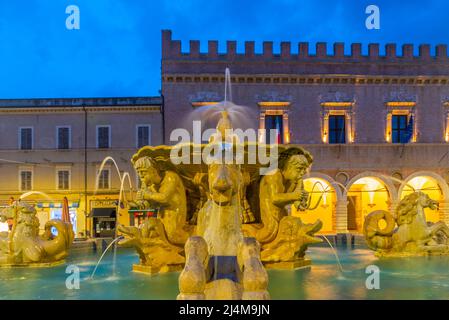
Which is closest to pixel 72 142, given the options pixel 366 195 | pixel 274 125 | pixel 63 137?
pixel 63 137

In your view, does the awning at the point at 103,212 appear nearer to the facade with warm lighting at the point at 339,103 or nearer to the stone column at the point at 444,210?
the facade with warm lighting at the point at 339,103

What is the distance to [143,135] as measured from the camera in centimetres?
2834

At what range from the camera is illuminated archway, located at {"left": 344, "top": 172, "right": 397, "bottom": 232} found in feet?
88.8

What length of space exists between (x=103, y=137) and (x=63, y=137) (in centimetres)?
230

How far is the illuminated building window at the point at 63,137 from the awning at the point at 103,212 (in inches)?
159

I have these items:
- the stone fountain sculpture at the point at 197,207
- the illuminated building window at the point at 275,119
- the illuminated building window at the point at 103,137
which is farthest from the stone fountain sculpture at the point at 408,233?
the illuminated building window at the point at 103,137

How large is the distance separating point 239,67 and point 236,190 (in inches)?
839

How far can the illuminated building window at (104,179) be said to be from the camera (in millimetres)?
28203

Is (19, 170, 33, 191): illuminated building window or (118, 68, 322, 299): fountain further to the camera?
(19, 170, 33, 191): illuminated building window

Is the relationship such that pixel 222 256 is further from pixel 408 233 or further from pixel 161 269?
pixel 408 233

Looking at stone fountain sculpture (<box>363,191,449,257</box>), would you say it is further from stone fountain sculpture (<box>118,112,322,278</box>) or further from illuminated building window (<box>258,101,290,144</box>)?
illuminated building window (<box>258,101,290,144</box>)

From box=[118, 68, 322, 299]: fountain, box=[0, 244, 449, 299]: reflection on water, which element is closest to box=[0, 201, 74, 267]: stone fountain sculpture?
box=[0, 244, 449, 299]: reflection on water

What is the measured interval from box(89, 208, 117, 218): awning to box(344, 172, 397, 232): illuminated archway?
41.6 feet
